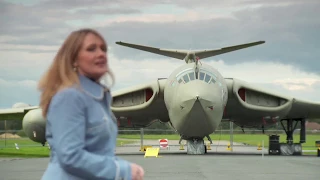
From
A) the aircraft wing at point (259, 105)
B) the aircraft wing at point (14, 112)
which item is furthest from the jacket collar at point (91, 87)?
the aircraft wing at point (14, 112)

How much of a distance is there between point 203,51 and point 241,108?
9.87 ft

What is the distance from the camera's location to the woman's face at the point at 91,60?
283cm

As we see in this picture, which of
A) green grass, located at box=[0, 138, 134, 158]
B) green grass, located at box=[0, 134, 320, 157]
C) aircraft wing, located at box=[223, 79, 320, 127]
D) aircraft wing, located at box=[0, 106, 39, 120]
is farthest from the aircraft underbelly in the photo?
aircraft wing, located at box=[0, 106, 39, 120]

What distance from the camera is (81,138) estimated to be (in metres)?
2.67

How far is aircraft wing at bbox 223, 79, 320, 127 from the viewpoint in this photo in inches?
1044

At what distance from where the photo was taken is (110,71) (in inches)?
115

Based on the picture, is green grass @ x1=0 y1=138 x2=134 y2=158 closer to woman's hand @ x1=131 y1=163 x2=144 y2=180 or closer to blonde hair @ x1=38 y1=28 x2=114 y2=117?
blonde hair @ x1=38 y1=28 x2=114 y2=117

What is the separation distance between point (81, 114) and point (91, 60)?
28 cm

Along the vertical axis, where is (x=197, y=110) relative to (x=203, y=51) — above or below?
below

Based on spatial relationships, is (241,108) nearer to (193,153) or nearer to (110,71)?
(193,153)

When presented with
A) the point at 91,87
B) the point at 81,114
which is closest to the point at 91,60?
the point at 91,87

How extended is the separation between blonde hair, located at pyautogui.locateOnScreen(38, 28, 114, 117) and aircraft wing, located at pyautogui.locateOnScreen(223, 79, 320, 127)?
76.7 ft

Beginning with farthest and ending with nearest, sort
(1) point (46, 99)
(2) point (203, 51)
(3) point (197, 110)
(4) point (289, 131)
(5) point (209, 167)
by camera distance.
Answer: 1. (4) point (289, 131)
2. (2) point (203, 51)
3. (3) point (197, 110)
4. (5) point (209, 167)
5. (1) point (46, 99)

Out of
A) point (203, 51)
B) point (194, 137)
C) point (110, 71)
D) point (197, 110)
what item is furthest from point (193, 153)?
point (110, 71)
